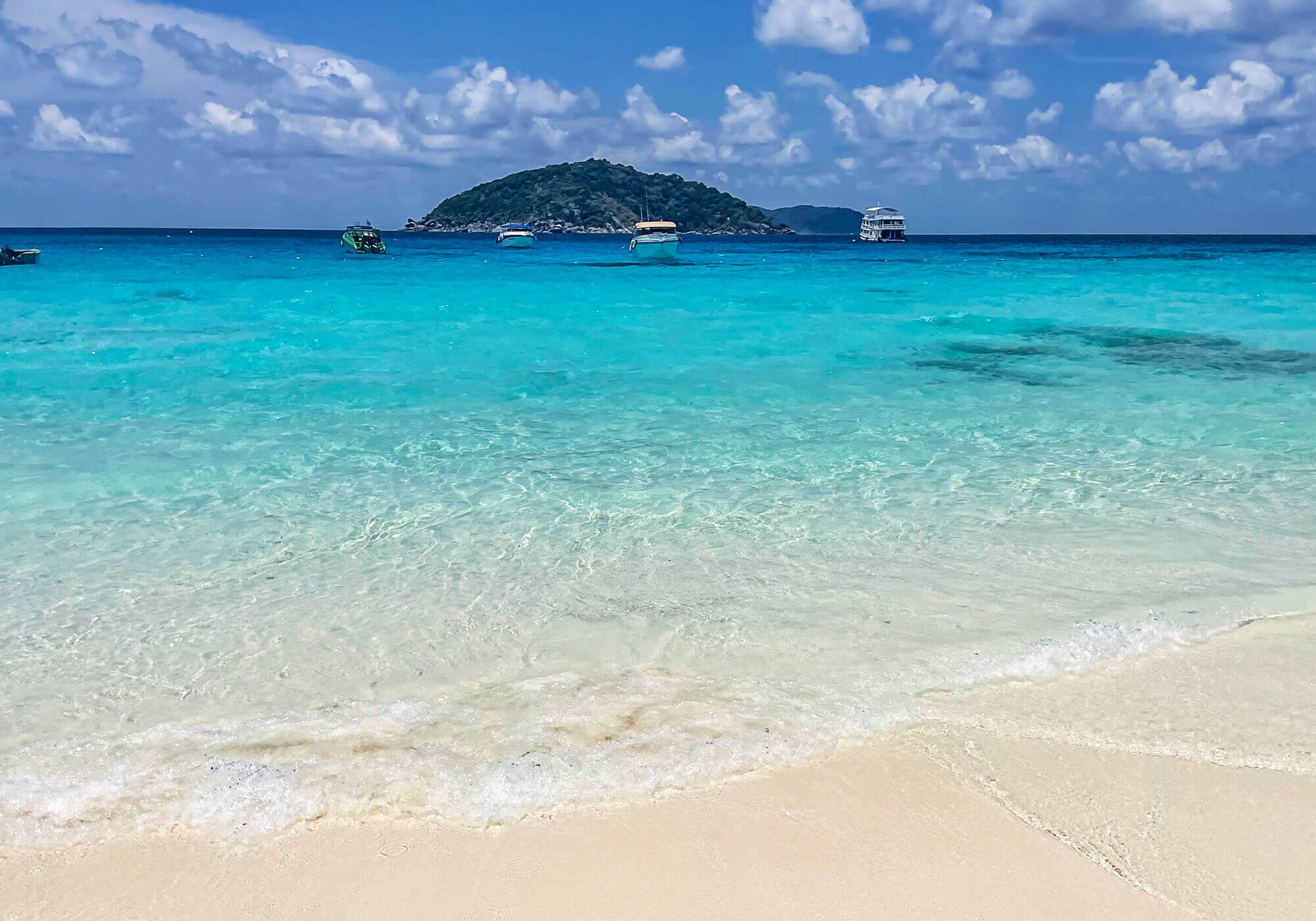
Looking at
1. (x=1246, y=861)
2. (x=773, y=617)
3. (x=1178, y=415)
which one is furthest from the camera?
(x=1178, y=415)

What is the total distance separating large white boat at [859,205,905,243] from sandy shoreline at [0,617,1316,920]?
405 feet

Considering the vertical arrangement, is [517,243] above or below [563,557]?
above

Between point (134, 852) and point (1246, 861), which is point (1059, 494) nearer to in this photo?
point (1246, 861)

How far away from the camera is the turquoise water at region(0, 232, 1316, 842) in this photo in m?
4.66

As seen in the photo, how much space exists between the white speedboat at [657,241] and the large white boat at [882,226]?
187 feet

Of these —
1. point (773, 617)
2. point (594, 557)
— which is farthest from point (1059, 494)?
point (594, 557)

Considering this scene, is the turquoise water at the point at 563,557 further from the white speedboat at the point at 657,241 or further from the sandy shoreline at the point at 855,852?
the white speedboat at the point at 657,241

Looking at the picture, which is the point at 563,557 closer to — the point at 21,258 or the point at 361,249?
the point at 21,258

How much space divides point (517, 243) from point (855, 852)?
9692 cm

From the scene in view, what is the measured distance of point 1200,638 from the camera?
18.9 feet

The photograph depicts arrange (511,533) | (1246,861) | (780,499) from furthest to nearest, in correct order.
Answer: (780,499) → (511,533) → (1246,861)

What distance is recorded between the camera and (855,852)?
12.5ft

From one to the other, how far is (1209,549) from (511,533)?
5.89 m

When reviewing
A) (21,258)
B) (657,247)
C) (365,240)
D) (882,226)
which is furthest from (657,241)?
(882,226)
